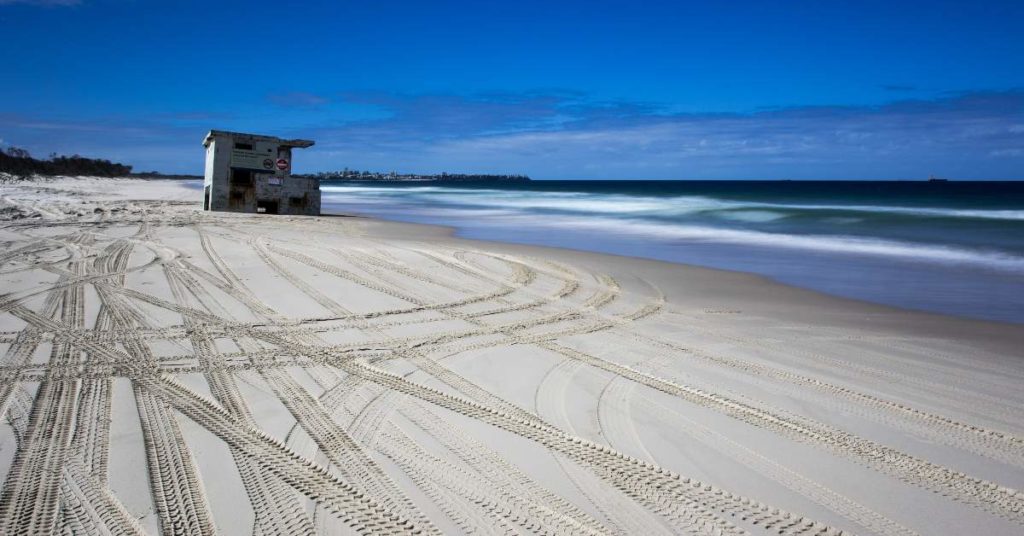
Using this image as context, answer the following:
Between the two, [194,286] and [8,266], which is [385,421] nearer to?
[194,286]

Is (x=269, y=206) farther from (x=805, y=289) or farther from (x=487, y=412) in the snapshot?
(x=487, y=412)

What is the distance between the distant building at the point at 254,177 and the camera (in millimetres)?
19453

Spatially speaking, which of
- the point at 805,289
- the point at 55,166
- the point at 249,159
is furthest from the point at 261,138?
the point at 55,166

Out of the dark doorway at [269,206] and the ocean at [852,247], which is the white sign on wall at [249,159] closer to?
the dark doorway at [269,206]

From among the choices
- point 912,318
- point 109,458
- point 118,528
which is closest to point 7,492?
point 109,458

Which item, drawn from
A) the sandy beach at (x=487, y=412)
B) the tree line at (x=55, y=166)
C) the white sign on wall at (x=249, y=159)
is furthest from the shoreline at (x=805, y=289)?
the tree line at (x=55, y=166)

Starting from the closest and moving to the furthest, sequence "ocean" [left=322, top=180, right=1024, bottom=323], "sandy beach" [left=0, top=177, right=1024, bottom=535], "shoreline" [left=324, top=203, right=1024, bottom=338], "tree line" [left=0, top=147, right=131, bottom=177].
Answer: "sandy beach" [left=0, top=177, right=1024, bottom=535], "shoreline" [left=324, top=203, right=1024, bottom=338], "ocean" [left=322, top=180, right=1024, bottom=323], "tree line" [left=0, top=147, right=131, bottom=177]

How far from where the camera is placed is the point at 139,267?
28.3ft

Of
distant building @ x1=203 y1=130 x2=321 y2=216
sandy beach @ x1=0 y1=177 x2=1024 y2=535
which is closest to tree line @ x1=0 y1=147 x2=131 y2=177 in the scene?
distant building @ x1=203 y1=130 x2=321 y2=216

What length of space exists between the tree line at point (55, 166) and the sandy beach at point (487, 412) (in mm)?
42559

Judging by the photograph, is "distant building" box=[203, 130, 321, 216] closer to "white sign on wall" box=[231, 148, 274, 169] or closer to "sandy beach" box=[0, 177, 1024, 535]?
"white sign on wall" box=[231, 148, 274, 169]

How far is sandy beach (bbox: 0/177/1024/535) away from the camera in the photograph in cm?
285

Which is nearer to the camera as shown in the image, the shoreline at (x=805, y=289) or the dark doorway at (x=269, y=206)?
the shoreline at (x=805, y=289)

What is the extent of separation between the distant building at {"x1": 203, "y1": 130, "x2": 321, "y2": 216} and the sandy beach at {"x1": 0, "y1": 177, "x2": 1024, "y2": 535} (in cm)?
1218
